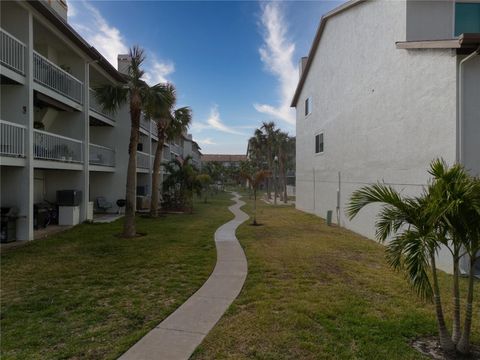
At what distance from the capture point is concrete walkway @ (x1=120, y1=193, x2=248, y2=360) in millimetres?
3951

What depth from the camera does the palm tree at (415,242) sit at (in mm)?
3641

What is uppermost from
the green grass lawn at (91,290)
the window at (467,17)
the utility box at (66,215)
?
the window at (467,17)

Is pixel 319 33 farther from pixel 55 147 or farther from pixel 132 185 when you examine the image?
pixel 55 147

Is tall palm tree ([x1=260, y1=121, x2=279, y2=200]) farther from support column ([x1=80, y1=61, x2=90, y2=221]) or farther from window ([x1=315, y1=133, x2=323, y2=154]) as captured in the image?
support column ([x1=80, y1=61, x2=90, y2=221])

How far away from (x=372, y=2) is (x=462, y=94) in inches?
285

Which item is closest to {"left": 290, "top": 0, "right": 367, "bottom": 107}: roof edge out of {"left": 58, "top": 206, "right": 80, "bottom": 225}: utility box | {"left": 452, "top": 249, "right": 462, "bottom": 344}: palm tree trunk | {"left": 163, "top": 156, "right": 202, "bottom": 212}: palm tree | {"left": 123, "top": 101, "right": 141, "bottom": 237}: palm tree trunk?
{"left": 123, "top": 101, "right": 141, "bottom": 237}: palm tree trunk

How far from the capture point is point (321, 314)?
16.7 feet

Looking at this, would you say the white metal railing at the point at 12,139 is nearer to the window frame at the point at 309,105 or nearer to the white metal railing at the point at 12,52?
the white metal railing at the point at 12,52

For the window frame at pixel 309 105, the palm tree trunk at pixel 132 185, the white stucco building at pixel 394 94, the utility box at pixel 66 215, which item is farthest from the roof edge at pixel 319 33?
the utility box at pixel 66 215

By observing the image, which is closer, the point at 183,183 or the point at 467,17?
the point at 467,17

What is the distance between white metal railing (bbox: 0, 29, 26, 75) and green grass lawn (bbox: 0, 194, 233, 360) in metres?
5.82

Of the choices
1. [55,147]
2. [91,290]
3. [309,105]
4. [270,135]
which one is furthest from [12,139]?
[270,135]

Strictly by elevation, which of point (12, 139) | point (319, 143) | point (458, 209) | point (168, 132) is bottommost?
point (458, 209)

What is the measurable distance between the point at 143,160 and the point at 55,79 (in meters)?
10.2
